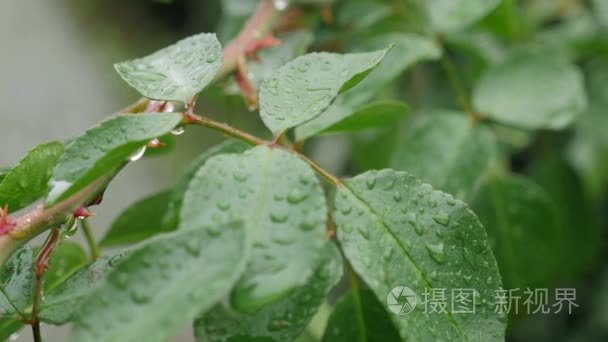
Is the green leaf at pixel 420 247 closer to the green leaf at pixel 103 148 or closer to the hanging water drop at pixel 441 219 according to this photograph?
the hanging water drop at pixel 441 219

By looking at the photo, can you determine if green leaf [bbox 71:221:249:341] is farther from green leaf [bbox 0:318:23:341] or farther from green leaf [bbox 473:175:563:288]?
green leaf [bbox 473:175:563:288]

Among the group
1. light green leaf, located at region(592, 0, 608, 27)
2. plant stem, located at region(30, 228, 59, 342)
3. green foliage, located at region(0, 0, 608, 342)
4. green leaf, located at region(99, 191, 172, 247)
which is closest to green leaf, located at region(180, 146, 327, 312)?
green foliage, located at region(0, 0, 608, 342)

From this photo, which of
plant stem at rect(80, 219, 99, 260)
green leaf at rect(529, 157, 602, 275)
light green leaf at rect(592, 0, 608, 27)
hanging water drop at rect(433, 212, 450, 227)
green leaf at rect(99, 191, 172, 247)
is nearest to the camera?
hanging water drop at rect(433, 212, 450, 227)

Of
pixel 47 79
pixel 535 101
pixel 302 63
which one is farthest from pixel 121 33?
pixel 302 63

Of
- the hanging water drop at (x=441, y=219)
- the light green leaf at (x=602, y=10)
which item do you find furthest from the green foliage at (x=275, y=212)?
the light green leaf at (x=602, y=10)

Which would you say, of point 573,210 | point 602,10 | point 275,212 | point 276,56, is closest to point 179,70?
point 275,212

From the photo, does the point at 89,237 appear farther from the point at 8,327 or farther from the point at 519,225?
the point at 519,225
